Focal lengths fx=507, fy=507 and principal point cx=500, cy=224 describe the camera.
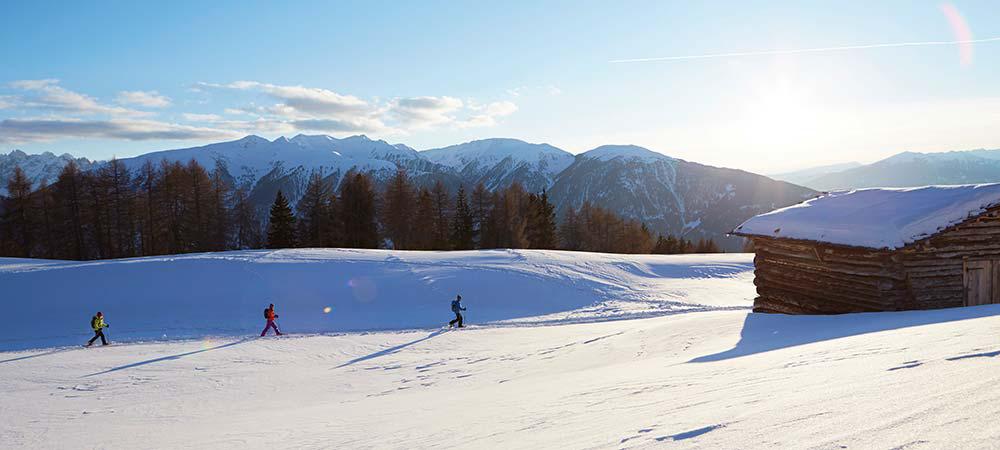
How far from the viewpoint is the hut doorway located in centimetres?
1422

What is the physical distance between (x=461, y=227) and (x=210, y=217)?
23092mm

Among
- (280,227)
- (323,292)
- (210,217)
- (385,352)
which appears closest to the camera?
(385,352)

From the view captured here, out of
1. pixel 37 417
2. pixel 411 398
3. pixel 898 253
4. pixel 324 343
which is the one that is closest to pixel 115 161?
pixel 324 343

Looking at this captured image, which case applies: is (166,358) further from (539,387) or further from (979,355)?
(979,355)

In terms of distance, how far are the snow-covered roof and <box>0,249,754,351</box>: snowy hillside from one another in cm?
771

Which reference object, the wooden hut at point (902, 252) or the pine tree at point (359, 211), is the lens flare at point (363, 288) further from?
the pine tree at point (359, 211)

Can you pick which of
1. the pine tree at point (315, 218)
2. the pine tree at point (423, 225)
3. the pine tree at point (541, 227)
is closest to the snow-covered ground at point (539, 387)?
the pine tree at point (315, 218)

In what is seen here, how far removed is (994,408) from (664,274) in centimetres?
2946

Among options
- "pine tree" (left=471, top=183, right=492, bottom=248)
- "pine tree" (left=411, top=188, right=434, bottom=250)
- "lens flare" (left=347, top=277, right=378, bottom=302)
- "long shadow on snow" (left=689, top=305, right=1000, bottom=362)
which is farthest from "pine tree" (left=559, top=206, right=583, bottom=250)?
"long shadow on snow" (left=689, top=305, right=1000, bottom=362)

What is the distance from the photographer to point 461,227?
51.8m

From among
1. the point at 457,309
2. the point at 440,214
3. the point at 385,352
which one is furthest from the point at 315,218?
the point at 385,352

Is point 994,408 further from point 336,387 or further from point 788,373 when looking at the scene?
point 336,387

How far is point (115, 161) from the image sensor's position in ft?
145

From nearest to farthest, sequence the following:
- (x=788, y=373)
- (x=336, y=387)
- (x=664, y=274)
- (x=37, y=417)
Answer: (x=788, y=373)
(x=37, y=417)
(x=336, y=387)
(x=664, y=274)
